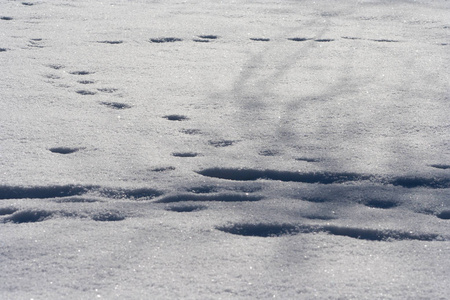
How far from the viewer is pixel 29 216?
154cm

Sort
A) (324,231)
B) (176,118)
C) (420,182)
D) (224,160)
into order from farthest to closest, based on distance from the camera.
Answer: (176,118) → (224,160) → (420,182) → (324,231)

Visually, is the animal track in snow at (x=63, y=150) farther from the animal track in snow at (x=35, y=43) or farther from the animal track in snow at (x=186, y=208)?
the animal track in snow at (x=35, y=43)

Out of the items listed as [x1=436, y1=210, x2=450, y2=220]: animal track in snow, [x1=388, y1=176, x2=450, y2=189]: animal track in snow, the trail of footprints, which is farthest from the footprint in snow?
[x1=436, y1=210, x2=450, y2=220]: animal track in snow

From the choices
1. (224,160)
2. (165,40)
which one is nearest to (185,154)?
(224,160)

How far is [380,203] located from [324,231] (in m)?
0.28

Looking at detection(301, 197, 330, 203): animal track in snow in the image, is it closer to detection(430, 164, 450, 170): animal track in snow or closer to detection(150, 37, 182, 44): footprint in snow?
detection(430, 164, 450, 170): animal track in snow

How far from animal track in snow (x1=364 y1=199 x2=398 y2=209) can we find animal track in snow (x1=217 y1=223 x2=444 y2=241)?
0.46 feet

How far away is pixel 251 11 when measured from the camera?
341 cm

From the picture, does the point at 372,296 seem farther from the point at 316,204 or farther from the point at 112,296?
the point at 112,296

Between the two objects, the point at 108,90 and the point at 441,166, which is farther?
the point at 108,90

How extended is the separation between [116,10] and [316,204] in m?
2.44

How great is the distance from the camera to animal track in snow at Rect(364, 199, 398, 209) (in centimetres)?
162

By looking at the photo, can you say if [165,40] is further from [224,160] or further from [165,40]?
[224,160]

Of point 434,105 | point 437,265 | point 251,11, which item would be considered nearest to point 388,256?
point 437,265
